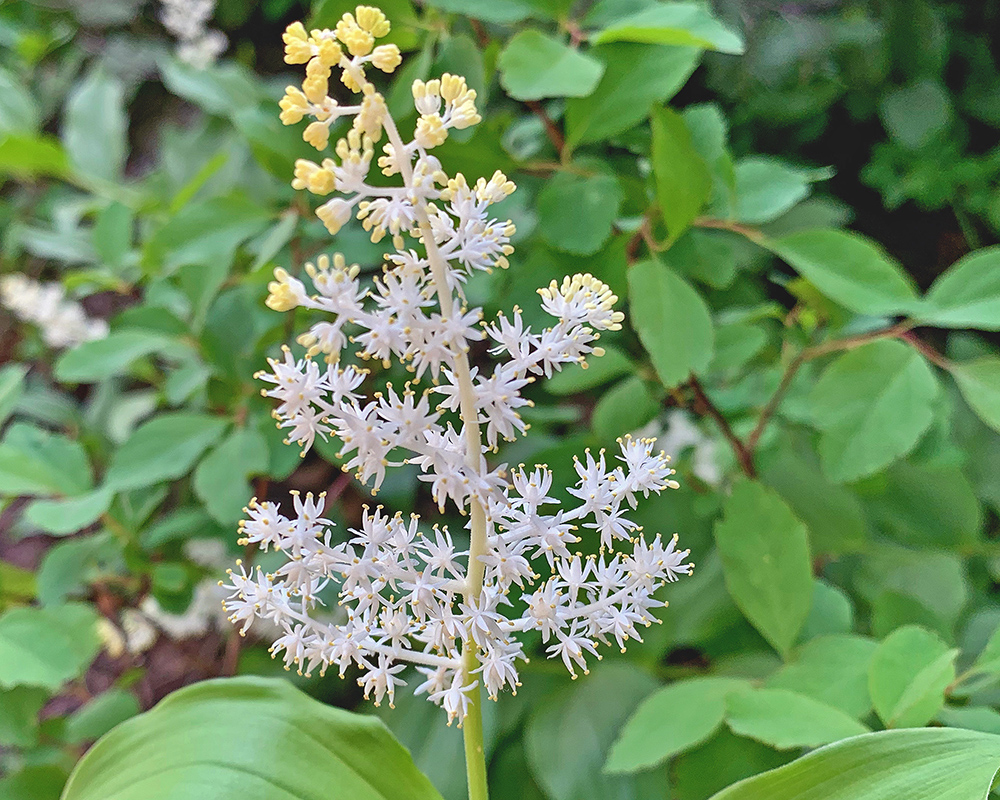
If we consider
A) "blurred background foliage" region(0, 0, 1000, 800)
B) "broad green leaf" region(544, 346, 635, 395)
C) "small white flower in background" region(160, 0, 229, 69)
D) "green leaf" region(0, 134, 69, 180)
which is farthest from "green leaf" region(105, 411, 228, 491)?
"small white flower in background" region(160, 0, 229, 69)

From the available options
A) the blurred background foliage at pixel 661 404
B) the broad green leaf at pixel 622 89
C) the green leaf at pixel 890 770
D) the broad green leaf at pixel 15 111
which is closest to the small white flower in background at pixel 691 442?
the blurred background foliage at pixel 661 404

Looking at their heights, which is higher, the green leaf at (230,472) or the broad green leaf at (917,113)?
the broad green leaf at (917,113)

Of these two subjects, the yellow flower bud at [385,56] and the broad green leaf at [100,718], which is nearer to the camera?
the yellow flower bud at [385,56]

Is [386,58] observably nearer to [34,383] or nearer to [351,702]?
[351,702]

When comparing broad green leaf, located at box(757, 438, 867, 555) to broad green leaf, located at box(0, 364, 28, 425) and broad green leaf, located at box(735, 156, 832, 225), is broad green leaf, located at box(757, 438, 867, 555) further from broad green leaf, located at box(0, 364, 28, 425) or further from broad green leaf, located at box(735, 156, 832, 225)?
broad green leaf, located at box(0, 364, 28, 425)

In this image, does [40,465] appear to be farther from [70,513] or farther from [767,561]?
[767,561]

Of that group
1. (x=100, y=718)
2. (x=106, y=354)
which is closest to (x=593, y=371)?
(x=106, y=354)

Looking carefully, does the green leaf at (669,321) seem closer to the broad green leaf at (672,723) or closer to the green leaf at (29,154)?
the broad green leaf at (672,723)
